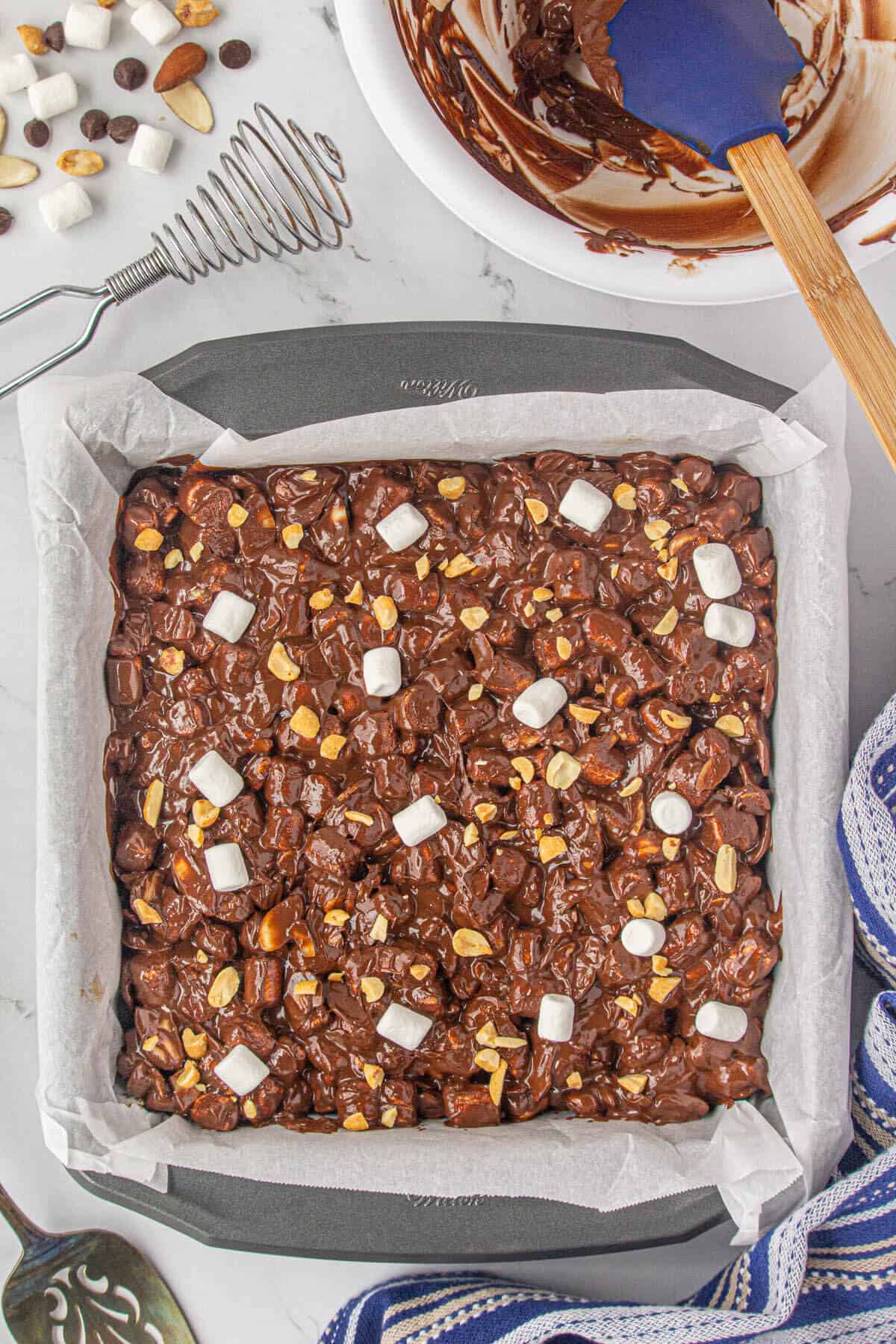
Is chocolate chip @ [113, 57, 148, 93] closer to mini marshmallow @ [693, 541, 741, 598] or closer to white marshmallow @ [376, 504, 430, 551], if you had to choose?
white marshmallow @ [376, 504, 430, 551]

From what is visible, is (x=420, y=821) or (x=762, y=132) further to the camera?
(x=420, y=821)

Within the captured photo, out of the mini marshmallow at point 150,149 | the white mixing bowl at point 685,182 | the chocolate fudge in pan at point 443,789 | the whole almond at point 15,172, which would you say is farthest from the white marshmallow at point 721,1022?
the whole almond at point 15,172

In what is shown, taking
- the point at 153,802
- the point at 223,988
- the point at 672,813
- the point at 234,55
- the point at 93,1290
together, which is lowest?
the point at 93,1290

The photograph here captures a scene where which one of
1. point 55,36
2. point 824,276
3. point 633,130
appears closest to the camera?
point 824,276

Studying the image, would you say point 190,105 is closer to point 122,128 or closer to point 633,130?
point 122,128

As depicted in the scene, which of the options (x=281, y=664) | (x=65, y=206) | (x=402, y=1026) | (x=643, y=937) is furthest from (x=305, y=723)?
(x=65, y=206)

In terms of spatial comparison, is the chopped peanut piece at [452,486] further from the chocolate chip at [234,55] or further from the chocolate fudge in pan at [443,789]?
the chocolate chip at [234,55]

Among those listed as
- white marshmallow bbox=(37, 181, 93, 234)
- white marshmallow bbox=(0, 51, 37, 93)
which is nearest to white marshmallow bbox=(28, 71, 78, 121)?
white marshmallow bbox=(0, 51, 37, 93)
